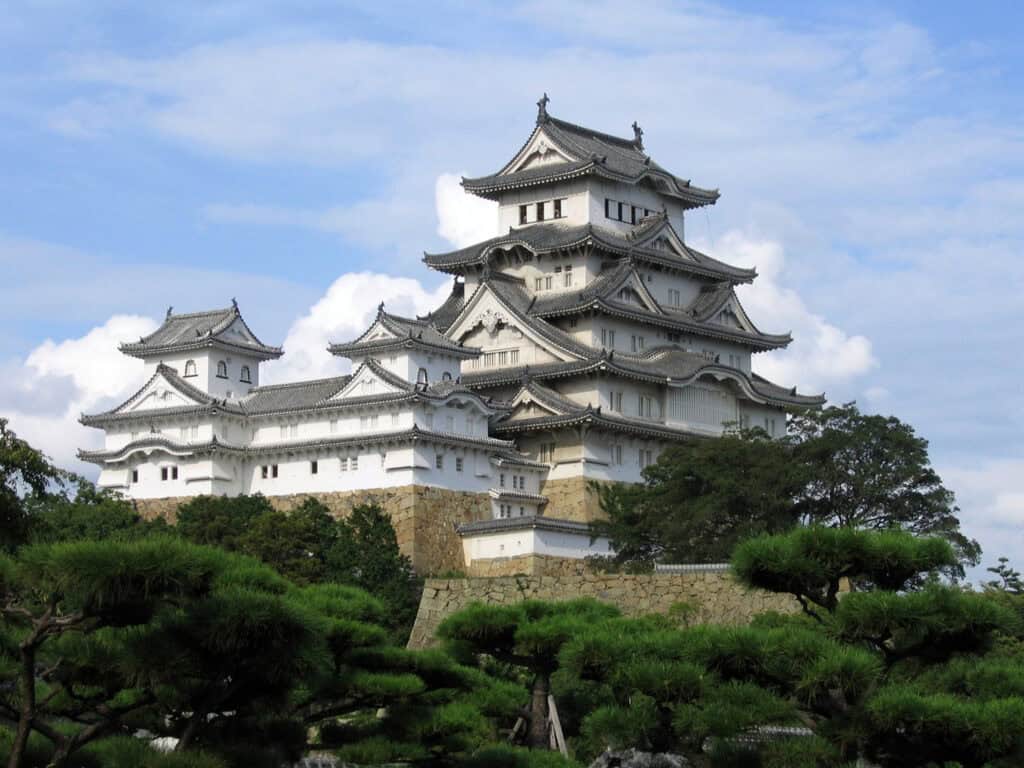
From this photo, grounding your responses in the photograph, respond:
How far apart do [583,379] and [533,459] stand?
118 inches

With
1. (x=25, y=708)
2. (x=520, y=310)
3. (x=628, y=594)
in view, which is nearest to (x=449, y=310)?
(x=520, y=310)

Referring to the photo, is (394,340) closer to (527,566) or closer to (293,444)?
(293,444)

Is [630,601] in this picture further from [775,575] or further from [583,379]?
[583,379]

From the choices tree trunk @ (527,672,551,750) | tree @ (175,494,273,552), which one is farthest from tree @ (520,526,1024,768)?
tree @ (175,494,273,552)

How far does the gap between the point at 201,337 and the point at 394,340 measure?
6.03m

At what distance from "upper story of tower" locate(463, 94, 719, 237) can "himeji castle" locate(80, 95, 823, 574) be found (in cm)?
8

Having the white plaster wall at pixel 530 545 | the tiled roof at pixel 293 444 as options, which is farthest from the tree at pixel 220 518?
the white plaster wall at pixel 530 545

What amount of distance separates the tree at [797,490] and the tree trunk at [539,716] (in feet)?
71.7

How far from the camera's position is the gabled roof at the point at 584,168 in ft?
217

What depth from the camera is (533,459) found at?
60375 millimetres

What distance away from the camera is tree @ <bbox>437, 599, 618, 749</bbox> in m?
27.2

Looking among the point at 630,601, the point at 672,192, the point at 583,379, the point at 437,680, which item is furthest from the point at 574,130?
the point at 437,680

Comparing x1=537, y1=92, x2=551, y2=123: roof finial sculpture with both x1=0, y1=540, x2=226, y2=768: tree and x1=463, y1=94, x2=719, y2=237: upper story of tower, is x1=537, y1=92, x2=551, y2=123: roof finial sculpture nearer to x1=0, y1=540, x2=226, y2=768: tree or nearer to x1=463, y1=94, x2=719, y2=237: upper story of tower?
x1=463, y1=94, x2=719, y2=237: upper story of tower

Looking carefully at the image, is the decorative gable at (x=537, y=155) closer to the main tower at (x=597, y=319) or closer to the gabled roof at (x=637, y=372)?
the main tower at (x=597, y=319)
